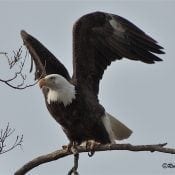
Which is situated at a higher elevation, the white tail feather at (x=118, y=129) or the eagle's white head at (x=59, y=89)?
the eagle's white head at (x=59, y=89)

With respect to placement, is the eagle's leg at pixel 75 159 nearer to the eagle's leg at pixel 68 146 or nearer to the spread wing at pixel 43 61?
the eagle's leg at pixel 68 146

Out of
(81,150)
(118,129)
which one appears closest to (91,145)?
(81,150)

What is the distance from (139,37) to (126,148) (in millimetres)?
2546

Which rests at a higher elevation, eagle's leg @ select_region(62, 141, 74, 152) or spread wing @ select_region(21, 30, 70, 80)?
spread wing @ select_region(21, 30, 70, 80)

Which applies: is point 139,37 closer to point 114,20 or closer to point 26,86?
point 114,20

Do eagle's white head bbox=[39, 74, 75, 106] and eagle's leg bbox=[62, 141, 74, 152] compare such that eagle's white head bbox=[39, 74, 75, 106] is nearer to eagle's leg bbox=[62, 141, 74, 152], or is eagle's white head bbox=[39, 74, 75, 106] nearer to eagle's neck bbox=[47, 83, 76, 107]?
eagle's neck bbox=[47, 83, 76, 107]

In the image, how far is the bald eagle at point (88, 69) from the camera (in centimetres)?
791

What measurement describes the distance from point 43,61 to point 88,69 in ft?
1.65

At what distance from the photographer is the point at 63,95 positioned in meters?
7.99

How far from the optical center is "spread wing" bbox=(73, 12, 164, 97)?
8281 millimetres

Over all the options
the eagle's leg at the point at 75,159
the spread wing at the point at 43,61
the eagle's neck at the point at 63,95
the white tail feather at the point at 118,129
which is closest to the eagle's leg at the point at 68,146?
the eagle's leg at the point at 75,159

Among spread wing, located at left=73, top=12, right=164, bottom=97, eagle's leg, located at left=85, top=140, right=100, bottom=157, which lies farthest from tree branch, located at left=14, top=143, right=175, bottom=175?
spread wing, located at left=73, top=12, right=164, bottom=97

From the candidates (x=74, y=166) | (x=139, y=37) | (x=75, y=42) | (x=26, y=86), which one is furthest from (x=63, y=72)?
(x=26, y=86)

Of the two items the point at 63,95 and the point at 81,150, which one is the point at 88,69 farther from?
the point at 81,150
